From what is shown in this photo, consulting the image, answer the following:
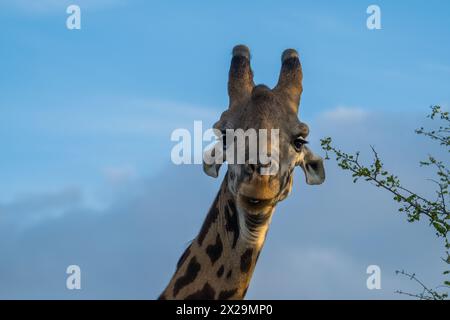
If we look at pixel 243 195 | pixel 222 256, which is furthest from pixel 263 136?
pixel 222 256

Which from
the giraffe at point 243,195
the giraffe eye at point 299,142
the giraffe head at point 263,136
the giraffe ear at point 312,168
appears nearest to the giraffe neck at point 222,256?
the giraffe at point 243,195

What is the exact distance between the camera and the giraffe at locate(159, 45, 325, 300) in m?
8.92

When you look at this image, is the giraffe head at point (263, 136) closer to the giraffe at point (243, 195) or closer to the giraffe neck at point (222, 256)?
the giraffe at point (243, 195)

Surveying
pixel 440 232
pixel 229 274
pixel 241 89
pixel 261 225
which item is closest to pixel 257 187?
pixel 261 225

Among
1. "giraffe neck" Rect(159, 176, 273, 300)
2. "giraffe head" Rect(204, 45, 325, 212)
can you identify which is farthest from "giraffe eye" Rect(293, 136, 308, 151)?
"giraffe neck" Rect(159, 176, 273, 300)

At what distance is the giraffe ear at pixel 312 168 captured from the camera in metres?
10.4

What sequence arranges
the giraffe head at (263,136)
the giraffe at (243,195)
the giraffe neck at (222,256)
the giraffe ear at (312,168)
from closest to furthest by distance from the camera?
the giraffe head at (263,136) → the giraffe at (243,195) → the giraffe neck at (222,256) → the giraffe ear at (312,168)

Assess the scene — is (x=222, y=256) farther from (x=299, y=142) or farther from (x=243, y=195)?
(x=299, y=142)

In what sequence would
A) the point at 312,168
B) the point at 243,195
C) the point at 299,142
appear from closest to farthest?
1. the point at 243,195
2. the point at 299,142
3. the point at 312,168

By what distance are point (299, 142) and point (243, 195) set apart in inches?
48.7

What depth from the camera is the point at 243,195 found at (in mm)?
8711

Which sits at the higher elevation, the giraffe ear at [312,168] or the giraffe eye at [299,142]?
the giraffe eye at [299,142]

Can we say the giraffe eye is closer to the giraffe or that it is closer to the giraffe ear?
the giraffe
